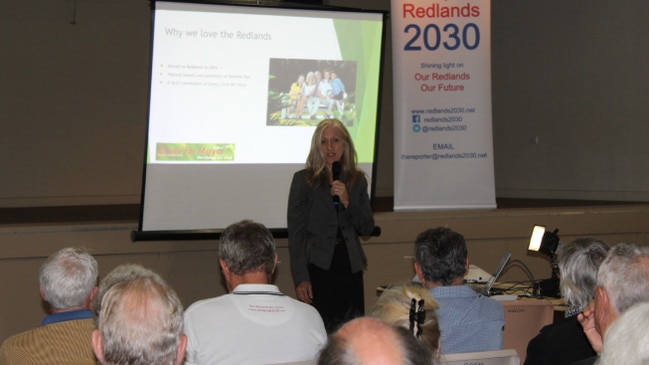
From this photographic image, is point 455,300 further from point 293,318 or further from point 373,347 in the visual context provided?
point 373,347

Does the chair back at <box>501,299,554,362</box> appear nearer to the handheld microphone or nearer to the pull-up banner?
the handheld microphone

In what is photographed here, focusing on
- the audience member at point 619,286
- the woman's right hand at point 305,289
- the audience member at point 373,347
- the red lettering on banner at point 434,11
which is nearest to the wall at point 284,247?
the woman's right hand at point 305,289

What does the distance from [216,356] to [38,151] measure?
7391 millimetres

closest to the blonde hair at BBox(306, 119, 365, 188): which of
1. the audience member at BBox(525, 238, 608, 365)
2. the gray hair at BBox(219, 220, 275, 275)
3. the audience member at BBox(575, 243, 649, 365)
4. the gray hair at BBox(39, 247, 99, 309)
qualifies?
the gray hair at BBox(219, 220, 275, 275)

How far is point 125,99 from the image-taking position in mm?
9812

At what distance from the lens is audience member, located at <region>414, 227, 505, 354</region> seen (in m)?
3.09

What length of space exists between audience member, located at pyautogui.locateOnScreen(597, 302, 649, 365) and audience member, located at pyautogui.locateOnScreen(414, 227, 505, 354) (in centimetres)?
144

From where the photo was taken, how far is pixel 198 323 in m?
2.76

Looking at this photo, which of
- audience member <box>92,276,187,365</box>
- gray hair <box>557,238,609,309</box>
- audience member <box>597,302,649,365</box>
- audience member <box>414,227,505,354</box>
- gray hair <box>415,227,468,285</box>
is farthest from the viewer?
gray hair <box>415,227,468,285</box>

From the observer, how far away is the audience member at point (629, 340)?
4.96ft

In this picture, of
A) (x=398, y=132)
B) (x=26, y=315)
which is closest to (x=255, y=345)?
(x=26, y=315)

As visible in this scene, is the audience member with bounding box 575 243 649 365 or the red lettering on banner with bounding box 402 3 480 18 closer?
the audience member with bounding box 575 243 649 365

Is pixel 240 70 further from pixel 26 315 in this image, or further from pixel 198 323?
pixel 198 323

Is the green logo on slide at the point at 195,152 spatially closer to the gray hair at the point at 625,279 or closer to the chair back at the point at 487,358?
the chair back at the point at 487,358
